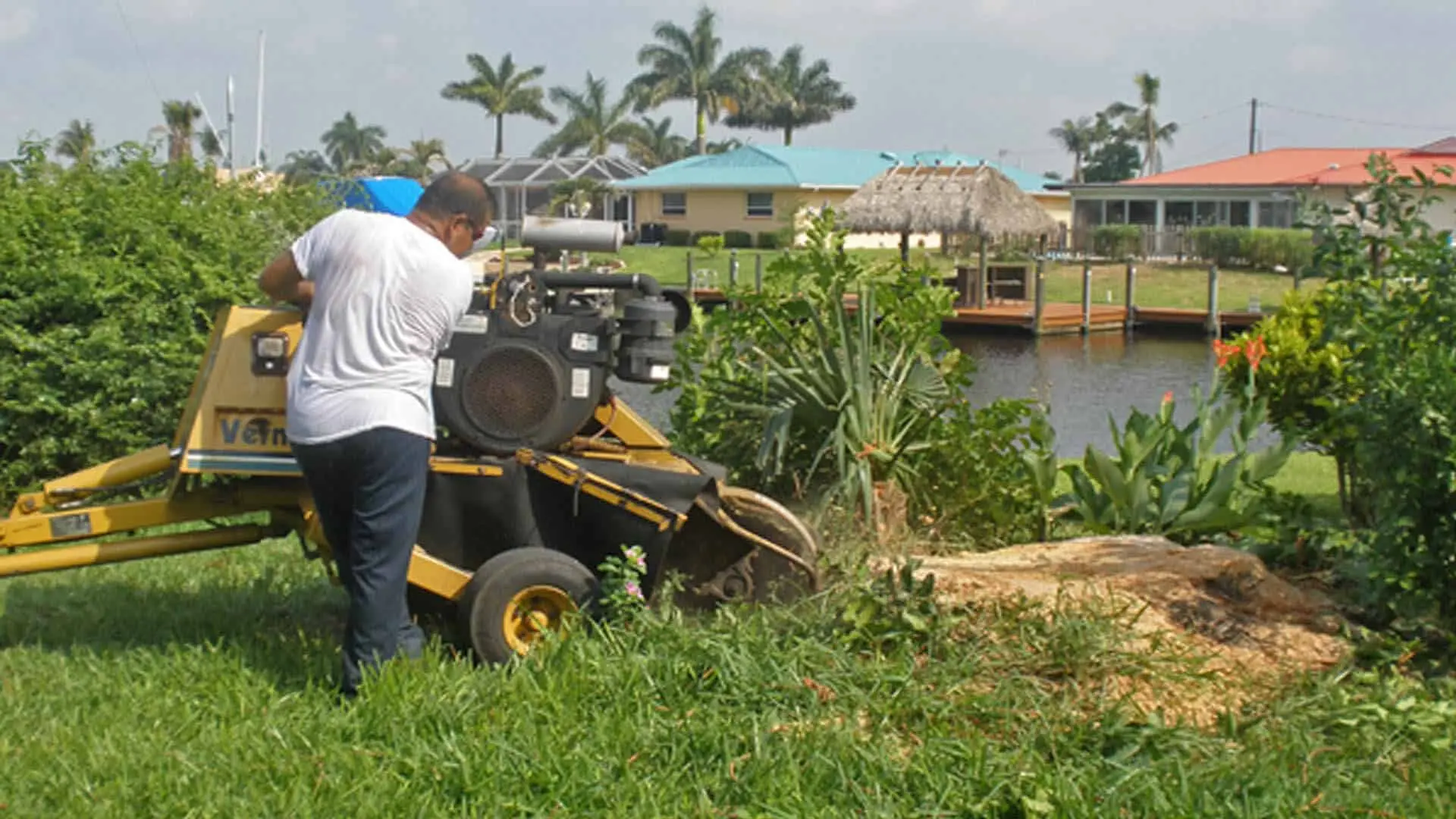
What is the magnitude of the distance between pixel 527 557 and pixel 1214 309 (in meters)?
30.9

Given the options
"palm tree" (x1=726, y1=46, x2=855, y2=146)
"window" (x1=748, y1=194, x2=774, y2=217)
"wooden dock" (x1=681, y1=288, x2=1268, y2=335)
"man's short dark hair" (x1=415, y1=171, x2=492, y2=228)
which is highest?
"palm tree" (x1=726, y1=46, x2=855, y2=146)

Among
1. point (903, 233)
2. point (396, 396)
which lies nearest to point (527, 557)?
point (396, 396)

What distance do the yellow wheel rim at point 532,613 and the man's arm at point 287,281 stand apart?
1.24 meters

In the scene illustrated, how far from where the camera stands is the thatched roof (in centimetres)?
4097

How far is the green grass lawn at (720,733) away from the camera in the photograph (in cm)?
451

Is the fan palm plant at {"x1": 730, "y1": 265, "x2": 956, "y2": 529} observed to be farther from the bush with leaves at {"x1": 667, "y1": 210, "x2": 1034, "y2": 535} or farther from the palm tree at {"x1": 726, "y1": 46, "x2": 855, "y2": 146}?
the palm tree at {"x1": 726, "y1": 46, "x2": 855, "y2": 146}

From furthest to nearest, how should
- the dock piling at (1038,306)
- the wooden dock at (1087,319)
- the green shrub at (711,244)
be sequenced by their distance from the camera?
the wooden dock at (1087,319), the dock piling at (1038,306), the green shrub at (711,244)

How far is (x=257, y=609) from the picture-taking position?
264 inches

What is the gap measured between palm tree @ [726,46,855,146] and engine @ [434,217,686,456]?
8420 centimetres

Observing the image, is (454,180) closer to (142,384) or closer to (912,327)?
(912,327)

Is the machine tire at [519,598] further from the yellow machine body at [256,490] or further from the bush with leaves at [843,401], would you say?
the bush with leaves at [843,401]

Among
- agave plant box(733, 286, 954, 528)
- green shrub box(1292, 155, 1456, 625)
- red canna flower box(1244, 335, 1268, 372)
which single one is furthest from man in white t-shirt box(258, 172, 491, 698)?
red canna flower box(1244, 335, 1268, 372)

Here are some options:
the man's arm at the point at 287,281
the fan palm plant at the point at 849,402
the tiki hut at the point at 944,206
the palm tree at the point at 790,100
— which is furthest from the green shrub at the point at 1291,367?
the palm tree at the point at 790,100

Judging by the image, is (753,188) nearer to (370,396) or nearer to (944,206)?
(944,206)
